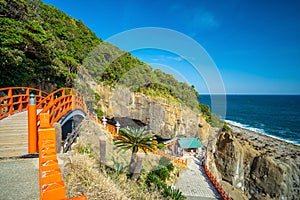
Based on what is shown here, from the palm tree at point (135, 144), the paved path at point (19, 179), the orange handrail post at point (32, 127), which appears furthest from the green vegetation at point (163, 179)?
the orange handrail post at point (32, 127)

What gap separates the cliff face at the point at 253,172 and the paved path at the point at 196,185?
151 inches

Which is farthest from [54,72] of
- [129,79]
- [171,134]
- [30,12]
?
[171,134]

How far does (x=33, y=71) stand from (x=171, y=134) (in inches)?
651

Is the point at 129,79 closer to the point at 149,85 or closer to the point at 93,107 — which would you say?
the point at 149,85

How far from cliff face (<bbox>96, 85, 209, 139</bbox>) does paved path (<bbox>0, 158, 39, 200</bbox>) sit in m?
17.7

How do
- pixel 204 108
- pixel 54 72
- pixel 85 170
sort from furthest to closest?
pixel 204 108 < pixel 54 72 < pixel 85 170

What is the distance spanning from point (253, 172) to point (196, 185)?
9.07 meters

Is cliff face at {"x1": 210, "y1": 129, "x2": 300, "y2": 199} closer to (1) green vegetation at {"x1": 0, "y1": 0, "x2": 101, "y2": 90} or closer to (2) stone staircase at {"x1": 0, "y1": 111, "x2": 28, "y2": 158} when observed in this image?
(2) stone staircase at {"x1": 0, "y1": 111, "x2": 28, "y2": 158}

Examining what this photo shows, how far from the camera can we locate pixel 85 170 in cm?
432

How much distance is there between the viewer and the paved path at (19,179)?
278cm

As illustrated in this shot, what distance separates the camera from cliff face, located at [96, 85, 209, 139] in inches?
851

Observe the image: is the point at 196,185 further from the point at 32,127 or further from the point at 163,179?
the point at 32,127

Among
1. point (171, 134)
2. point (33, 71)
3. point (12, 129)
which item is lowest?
point (171, 134)

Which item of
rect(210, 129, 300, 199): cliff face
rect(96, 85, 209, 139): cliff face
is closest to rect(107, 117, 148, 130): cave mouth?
rect(96, 85, 209, 139): cliff face
